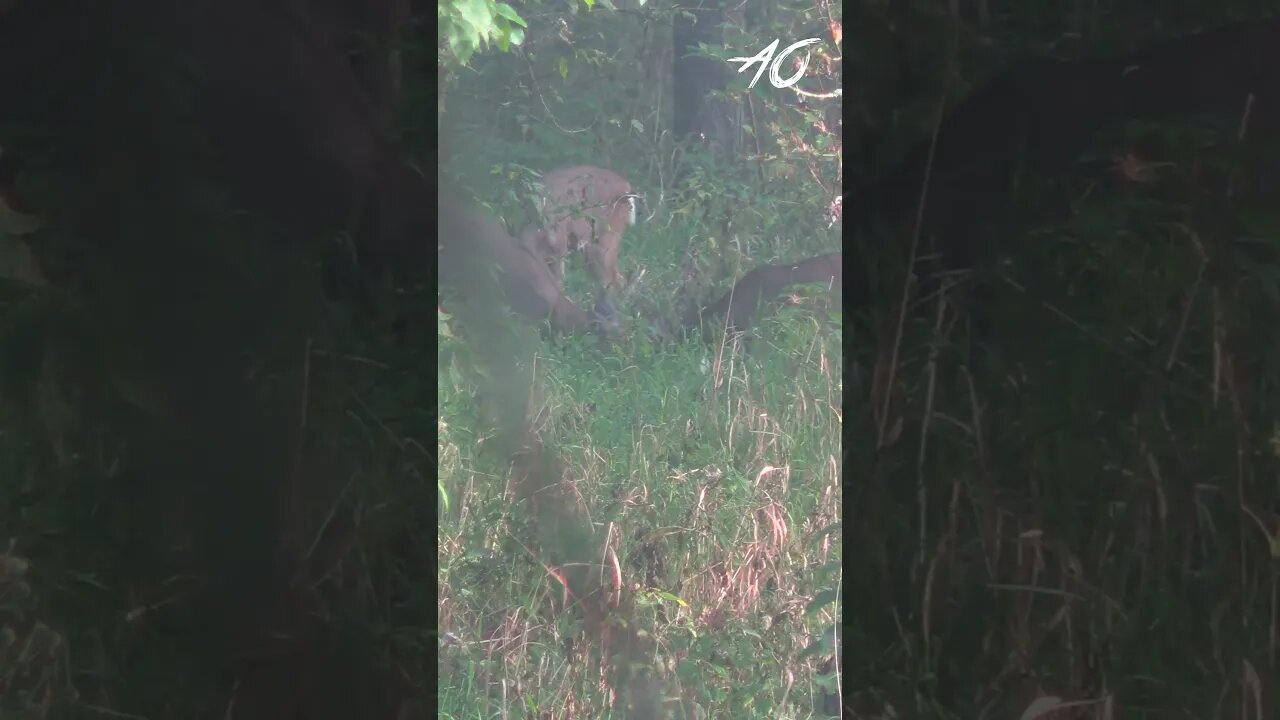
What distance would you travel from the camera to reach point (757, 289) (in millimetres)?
1755

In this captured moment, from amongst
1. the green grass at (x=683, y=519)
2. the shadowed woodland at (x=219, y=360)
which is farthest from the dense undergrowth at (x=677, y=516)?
the shadowed woodland at (x=219, y=360)

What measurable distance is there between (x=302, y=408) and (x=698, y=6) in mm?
1096

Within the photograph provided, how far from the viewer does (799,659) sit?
1.73 metres

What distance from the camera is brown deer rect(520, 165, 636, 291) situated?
1744 mm

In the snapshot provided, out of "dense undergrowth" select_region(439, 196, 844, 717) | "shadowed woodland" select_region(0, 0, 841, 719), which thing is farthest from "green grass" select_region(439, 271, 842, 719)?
"shadowed woodland" select_region(0, 0, 841, 719)

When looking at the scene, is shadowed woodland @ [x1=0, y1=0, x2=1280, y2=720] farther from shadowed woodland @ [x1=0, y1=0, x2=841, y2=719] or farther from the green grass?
the green grass

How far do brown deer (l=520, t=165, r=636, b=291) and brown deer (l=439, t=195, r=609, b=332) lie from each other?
3 centimetres

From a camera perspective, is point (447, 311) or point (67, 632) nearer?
point (67, 632)

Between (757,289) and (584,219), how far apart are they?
0.35m

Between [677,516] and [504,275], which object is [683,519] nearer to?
[677,516]
